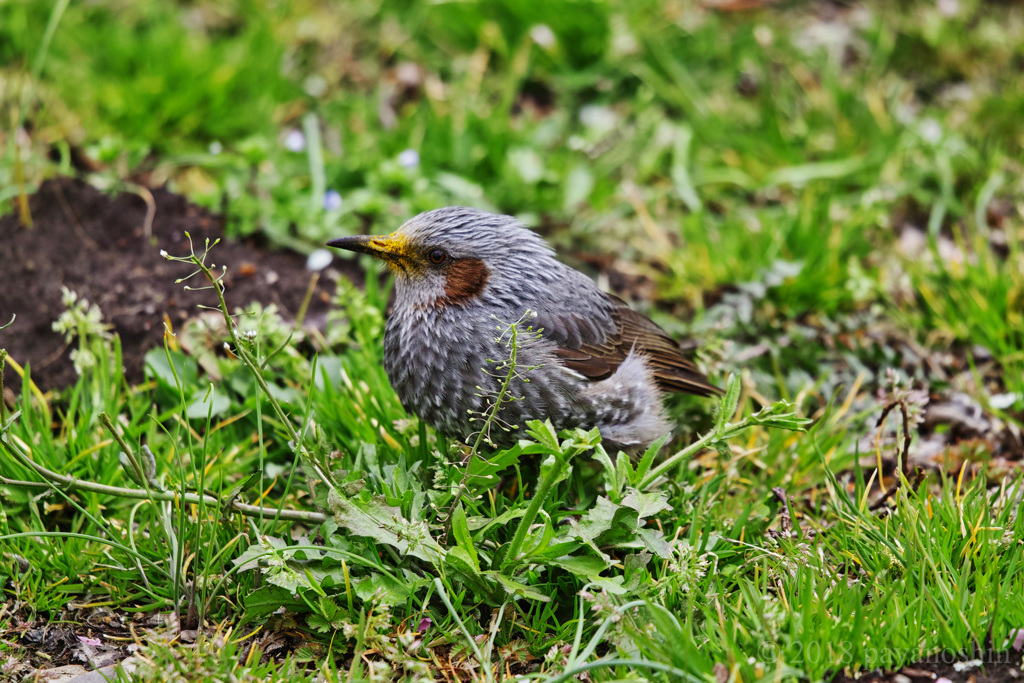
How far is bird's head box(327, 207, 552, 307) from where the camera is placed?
387 cm

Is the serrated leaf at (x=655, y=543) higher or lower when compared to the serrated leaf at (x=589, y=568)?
higher

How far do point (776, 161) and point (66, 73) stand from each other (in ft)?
15.8

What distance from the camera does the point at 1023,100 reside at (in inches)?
247

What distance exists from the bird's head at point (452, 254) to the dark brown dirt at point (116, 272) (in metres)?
1.02

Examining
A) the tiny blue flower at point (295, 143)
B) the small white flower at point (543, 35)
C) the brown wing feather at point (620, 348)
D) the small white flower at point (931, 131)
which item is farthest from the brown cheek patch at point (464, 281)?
the small white flower at point (931, 131)

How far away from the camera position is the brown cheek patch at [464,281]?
3.85 metres

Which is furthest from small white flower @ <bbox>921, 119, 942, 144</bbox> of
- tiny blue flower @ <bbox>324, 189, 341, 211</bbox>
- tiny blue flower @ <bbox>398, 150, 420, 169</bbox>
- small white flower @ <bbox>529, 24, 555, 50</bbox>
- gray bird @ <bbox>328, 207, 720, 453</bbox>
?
tiny blue flower @ <bbox>324, 189, 341, 211</bbox>

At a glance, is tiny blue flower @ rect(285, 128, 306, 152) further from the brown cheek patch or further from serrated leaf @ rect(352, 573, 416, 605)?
serrated leaf @ rect(352, 573, 416, 605)

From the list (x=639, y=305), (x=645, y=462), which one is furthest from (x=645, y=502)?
(x=639, y=305)

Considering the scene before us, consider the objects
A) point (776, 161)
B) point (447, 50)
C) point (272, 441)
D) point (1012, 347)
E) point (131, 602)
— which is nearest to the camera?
point (131, 602)

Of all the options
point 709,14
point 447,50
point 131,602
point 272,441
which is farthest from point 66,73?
point 709,14

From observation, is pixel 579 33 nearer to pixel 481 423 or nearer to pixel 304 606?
pixel 481 423

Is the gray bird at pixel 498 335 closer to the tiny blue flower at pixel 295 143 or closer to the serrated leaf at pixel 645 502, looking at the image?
the serrated leaf at pixel 645 502

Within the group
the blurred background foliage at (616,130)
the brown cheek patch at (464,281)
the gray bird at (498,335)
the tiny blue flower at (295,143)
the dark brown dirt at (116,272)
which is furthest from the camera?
the tiny blue flower at (295,143)
